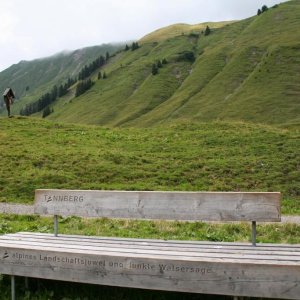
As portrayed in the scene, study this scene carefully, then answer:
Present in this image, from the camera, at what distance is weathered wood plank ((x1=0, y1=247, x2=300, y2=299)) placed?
494cm

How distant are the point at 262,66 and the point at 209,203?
341 ft

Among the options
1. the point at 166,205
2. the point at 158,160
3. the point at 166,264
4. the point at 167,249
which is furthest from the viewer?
the point at 158,160

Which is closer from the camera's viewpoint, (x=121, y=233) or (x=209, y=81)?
(x=121, y=233)

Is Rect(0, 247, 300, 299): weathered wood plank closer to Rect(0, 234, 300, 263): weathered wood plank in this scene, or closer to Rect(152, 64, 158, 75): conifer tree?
Rect(0, 234, 300, 263): weathered wood plank

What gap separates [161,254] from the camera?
19.1 feet

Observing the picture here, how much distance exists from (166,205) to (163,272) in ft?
5.84

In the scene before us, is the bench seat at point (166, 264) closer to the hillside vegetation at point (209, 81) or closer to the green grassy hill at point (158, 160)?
the green grassy hill at point (158, 160)

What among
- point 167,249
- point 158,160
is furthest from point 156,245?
point 158,160

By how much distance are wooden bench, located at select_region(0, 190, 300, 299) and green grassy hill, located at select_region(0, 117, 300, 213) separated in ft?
25.5

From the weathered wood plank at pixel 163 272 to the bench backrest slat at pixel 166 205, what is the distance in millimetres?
1506

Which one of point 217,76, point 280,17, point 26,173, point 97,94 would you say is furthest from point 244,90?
point 26,173

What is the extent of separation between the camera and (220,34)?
165 metres

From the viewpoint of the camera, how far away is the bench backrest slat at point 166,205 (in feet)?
21.6

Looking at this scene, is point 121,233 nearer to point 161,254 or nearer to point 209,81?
point 161,254
